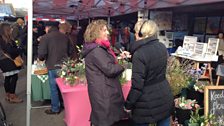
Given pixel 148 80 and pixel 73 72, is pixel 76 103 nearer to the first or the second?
pixel 73 72

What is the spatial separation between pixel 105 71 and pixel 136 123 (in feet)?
1.66

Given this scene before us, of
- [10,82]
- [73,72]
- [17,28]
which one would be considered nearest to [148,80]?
[73,72]

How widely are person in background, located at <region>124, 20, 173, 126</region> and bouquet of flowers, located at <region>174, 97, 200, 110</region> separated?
771 mm

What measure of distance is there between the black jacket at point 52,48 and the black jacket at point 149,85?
6.25 ft

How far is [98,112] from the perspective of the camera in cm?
209

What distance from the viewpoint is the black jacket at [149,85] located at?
1.90 metres

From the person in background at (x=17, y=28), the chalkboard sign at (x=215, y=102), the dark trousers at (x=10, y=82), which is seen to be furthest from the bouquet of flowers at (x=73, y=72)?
the person in background at (x=17, y=28)

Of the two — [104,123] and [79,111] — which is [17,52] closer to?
[79,111]

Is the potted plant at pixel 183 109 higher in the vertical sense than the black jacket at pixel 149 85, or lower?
lower

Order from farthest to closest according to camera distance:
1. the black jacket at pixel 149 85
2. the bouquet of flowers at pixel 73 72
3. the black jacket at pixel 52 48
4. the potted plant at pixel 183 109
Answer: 1. the black jacket at pixel 52 48
2. the bouquet of flowers at pixel 73 72
3. the potted plant at pixel 183 109
4. the black jacket at pixel 149 85

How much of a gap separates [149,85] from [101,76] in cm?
38

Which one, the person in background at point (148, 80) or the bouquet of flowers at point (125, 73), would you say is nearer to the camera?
the person in background at point (148, 80)

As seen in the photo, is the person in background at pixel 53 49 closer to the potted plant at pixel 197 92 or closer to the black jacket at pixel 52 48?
the black jacket at pixel 52 48

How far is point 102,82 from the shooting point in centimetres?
204
